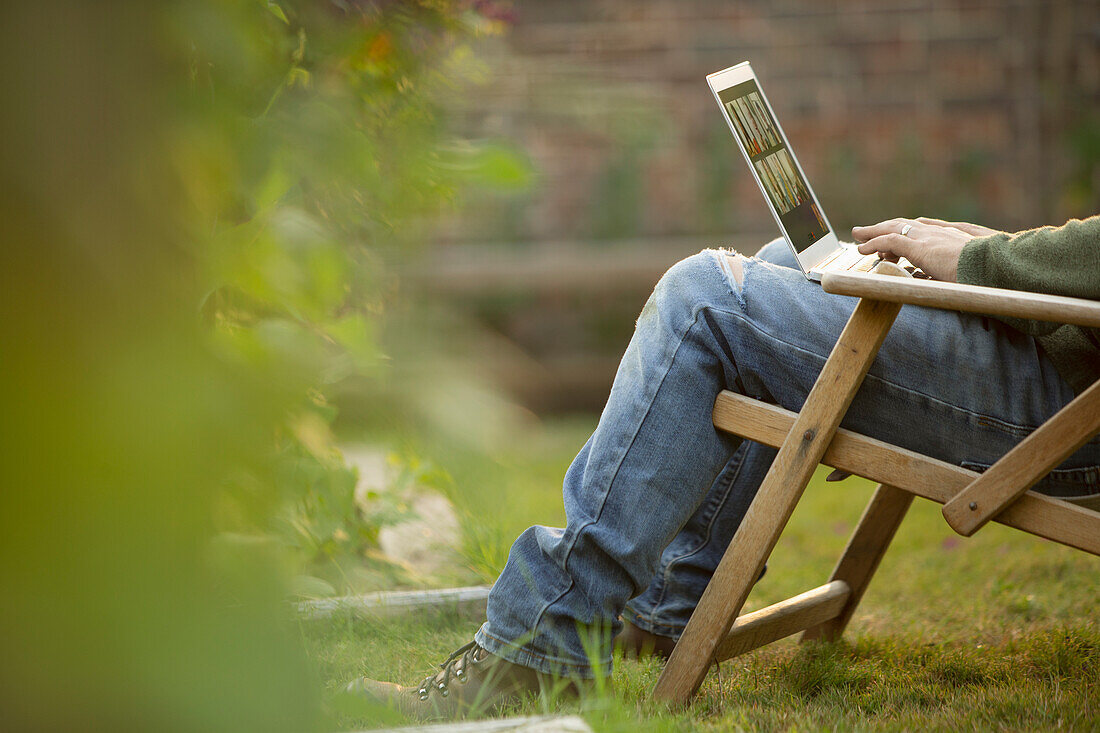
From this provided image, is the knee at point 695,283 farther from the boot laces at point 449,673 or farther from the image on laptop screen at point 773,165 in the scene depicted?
the boot laces at point 449,673

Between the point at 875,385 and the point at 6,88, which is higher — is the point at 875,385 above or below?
below

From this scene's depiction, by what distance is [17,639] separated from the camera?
0.27 meters

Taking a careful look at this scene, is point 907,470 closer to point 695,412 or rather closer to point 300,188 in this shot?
point 695,412

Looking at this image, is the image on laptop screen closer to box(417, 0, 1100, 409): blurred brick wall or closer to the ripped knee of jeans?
the ripped knee of jeans

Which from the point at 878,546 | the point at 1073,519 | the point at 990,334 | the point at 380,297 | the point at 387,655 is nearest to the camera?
the point at 380,297

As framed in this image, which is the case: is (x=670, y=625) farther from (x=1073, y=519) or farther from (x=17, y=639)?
(x=17, y=639)

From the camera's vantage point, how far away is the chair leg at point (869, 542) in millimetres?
1792

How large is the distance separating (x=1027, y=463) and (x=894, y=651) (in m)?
0.69

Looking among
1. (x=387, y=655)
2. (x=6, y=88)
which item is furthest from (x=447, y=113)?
(x=387, y=655)

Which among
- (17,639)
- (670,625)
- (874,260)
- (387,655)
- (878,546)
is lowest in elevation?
(878,546)

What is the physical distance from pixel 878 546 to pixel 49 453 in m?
1.75

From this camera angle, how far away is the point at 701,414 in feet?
4.51

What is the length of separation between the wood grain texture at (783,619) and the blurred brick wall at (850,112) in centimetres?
384

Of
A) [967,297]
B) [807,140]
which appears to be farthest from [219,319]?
[807,140]
